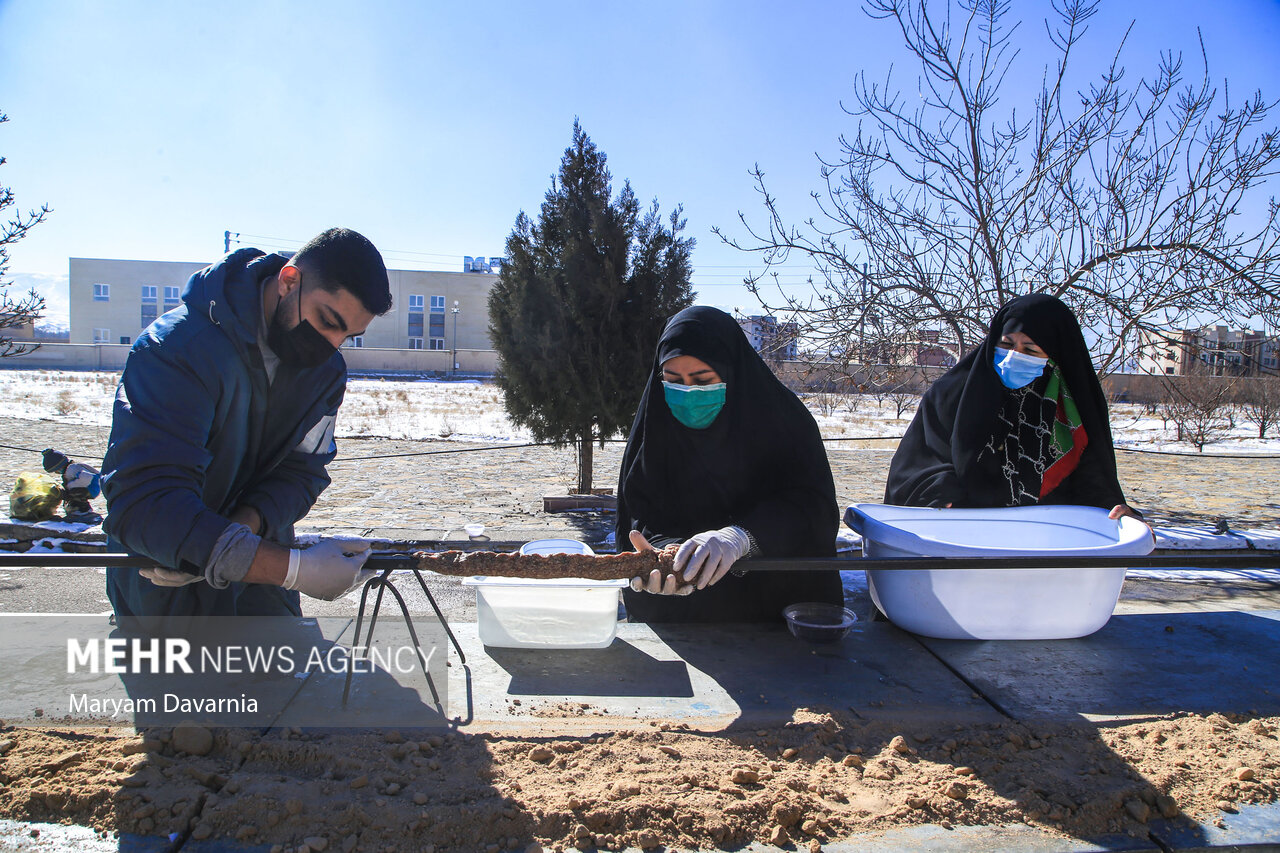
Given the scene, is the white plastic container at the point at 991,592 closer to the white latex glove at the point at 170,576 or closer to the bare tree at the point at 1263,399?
the white latex glove at the point at 170,576

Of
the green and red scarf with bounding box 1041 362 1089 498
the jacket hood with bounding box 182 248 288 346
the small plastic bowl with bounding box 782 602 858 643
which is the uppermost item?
the jacket hood with bounding box 182 248 288 346

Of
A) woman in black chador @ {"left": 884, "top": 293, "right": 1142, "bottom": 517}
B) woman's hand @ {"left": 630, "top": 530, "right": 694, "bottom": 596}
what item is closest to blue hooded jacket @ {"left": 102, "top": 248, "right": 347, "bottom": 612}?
woman's hand @ {"left": 630, "top": 530, "right": 694, "bottom": 596}

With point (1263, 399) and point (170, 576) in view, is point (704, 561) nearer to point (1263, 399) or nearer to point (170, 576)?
point (170, 576)

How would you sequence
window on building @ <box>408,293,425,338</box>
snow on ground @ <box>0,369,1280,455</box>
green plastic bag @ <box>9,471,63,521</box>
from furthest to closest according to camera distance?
window on building @ <box>408,293,425,338</box> → snow on ground @ <box>0,369,1280,455</box> → green plastic bag @ <box>9,471,63,521</box>

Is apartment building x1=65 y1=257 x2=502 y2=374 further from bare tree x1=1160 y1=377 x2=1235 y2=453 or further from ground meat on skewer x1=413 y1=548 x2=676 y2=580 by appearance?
ground meat on skewer x1=413 y1=548 x2=676 y2=580

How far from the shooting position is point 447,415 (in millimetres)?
18219

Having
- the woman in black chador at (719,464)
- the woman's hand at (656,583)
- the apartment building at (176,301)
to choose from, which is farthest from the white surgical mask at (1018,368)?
the apartment building at (176,301)

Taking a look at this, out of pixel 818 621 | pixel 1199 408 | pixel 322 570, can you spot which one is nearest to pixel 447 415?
pixel 1199 408

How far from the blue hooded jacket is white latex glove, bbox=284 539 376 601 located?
0.17 metres

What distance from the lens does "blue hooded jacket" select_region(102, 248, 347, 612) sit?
1660mm

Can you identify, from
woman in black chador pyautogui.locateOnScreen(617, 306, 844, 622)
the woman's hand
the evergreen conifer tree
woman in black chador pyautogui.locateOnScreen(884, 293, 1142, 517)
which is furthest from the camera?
the evergreen conifer tree

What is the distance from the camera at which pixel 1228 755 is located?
59.2 inches

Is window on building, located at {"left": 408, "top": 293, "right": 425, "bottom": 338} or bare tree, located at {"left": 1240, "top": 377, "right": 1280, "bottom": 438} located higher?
window on building, located at {"left": 408, "top": 293, "right": 425, "bottom": 338}

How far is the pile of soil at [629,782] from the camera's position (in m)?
1.22
